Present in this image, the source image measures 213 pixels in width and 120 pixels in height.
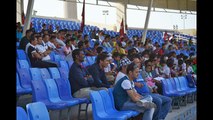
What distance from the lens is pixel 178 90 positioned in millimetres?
6480

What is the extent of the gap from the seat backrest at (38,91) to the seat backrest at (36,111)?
1103 mm

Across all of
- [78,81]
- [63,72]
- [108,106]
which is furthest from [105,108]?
[63,72]

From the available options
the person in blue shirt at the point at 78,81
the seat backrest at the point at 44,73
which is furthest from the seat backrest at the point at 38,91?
the seat backrest at the point at 44,73

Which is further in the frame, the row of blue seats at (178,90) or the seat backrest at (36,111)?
the row of blue seats at (178,90)

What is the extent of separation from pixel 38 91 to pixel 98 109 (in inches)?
28.5

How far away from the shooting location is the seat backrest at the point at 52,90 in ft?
13.5

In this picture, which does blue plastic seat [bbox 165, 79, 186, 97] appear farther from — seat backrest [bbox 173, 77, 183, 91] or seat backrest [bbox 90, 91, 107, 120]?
seat backrest [bbox 90, 91, 107, 120]

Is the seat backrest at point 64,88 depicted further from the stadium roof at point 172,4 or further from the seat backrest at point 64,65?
the stadium roof at point 172,4

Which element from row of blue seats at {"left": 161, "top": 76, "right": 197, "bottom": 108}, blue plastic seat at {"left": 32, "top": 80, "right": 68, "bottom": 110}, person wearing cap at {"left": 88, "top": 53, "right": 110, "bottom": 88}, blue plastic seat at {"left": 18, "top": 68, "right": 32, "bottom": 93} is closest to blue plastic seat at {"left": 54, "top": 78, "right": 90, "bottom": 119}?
blue plastic seat at {"left": 32, "top": 80, "right": 68, "bottom": 110}

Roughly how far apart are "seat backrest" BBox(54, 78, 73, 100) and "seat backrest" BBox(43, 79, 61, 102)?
12 centimetres

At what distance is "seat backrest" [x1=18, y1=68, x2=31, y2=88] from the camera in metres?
4.70

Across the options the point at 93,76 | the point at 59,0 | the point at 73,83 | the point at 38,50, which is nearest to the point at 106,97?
the point at 73,83
